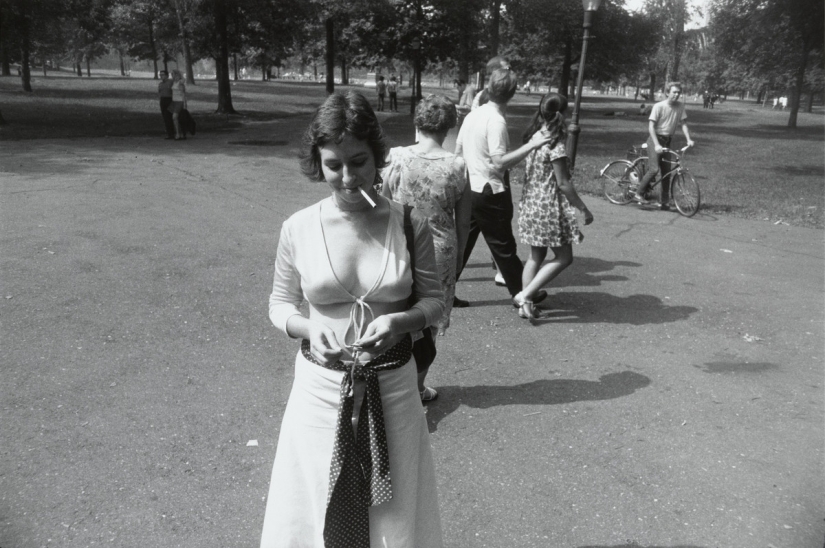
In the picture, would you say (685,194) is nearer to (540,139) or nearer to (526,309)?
(526,309)

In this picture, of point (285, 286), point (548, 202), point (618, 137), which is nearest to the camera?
point (285, 286)

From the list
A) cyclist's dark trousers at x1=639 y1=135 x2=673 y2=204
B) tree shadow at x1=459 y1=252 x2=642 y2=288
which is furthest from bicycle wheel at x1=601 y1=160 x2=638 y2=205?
tree shadow at x1=459 y1=252 x2=642 y2=288

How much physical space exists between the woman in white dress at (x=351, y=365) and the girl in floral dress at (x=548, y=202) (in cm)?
358

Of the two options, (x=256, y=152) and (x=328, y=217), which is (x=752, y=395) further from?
(x=256, y=152)

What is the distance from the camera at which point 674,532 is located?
3.24 m

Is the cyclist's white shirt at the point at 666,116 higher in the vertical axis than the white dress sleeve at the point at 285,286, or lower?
higher

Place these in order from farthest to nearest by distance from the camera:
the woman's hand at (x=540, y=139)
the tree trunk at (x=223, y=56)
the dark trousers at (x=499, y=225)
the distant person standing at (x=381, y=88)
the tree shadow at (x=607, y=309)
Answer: the distant person standing at (x=381, y=88) < the tree trunk at (x=223, y=56) < the tree shadow at (x=607, y=309) < the dark trousers at (x=499, y=225) < the woman's hand at (x=540, y=139)

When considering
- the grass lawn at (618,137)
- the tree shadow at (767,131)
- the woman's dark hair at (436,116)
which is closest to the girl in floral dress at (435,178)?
the woman's dark hair at (436,116)

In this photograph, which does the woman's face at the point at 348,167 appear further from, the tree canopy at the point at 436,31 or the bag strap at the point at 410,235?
the tree canopy at the point at 436,31

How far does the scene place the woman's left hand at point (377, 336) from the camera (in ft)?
6.68

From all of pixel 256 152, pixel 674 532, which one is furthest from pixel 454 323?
pixel 256 152

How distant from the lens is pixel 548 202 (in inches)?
228

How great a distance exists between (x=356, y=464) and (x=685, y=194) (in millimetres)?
10112

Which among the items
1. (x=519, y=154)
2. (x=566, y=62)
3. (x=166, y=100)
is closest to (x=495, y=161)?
(x=519, y=154)
